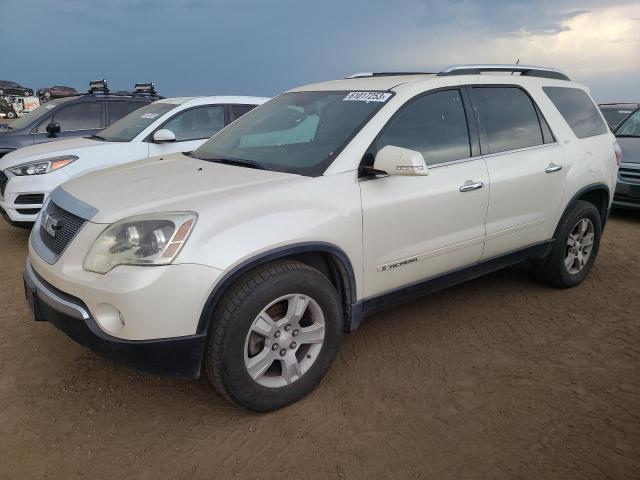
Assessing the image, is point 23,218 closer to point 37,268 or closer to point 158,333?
point 37,268

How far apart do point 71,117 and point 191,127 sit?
7.32 feet

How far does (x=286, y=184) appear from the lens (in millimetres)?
2803

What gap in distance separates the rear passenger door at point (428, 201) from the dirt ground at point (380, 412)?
0.58 m

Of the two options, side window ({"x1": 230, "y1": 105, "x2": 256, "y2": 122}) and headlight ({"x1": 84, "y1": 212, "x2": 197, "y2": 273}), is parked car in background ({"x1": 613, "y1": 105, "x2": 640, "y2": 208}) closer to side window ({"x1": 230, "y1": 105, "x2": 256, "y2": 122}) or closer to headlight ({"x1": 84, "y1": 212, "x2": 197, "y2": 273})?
side window ({"x1": 230, "y1": 105, "x2": 256, "y2": 122})

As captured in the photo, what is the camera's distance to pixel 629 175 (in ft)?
25.3

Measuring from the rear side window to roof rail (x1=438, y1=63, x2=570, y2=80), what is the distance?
0.16 metres

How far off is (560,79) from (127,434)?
172 inches

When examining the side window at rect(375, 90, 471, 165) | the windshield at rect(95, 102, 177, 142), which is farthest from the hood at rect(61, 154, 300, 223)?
the windshield at rect(95, 102, 177, 142)

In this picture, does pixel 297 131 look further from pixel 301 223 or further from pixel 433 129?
pixel 301 223

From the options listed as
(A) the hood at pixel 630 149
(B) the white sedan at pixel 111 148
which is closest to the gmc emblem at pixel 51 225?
(B) the white sedan at pixel 111 148

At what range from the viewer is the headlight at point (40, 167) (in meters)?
5.71

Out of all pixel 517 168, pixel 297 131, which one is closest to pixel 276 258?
pixel 297 131

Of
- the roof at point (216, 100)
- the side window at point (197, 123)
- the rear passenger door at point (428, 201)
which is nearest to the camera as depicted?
the rear passenger door at point (428, 201)

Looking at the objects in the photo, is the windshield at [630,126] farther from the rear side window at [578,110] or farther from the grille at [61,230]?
the grille at [61,230]
